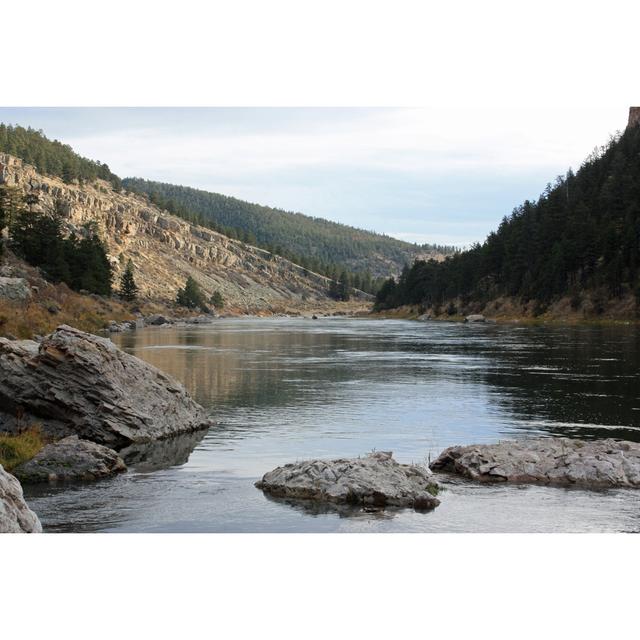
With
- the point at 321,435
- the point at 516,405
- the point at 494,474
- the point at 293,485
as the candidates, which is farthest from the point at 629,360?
the point at 293,485

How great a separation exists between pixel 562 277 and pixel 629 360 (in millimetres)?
72353

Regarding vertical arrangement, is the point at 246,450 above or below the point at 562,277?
below

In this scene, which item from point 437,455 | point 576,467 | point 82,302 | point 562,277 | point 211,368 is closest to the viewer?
point 576,467

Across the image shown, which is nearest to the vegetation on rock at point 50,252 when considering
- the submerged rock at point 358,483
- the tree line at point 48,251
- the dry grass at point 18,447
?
the tree line at point 48,251

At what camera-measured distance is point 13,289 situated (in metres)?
58.6

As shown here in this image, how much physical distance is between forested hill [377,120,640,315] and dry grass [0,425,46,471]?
3376 inches

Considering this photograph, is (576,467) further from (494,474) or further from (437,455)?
(437,455)

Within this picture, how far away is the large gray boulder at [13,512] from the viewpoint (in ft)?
35.6

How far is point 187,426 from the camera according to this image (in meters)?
25.3

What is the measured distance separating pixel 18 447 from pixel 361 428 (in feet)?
36.5

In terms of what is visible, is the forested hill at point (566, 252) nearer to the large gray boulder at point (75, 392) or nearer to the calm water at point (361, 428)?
the calm water at point (361, 428)

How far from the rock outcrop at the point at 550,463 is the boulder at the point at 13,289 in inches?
1797

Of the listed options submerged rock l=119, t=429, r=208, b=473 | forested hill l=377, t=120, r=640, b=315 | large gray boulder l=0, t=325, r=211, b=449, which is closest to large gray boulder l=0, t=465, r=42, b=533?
submerged rock l=119, t=429, r=208, b=473

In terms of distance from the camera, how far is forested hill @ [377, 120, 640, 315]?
105m
